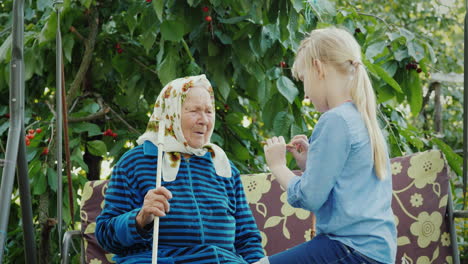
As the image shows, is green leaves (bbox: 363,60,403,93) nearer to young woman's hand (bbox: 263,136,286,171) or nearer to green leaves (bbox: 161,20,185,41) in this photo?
green leaves (bbox: 161,20,185,41)

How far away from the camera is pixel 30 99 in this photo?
3.79 metres

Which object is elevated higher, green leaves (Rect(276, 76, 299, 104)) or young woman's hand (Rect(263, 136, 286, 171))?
green leaves (Rect(276, 76, 299, 104))

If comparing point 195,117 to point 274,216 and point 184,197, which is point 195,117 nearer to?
point 184,197

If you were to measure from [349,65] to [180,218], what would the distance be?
0.71 m

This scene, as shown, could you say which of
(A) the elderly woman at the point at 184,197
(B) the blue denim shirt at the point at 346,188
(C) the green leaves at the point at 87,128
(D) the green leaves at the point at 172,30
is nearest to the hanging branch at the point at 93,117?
(C) the green leaves at the point at 87,128

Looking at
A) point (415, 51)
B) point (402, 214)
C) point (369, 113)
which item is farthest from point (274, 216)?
point (415, 51)

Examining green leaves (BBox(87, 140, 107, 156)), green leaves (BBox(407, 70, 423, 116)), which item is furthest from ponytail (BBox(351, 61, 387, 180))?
green leaves (BBox(87, 140, 107, 156))

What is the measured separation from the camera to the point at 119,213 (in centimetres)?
208

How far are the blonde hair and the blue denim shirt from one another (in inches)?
1.2

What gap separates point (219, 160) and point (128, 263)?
1.48 ft

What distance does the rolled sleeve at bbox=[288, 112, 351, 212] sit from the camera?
162cm

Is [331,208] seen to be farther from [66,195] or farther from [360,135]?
[66,195]

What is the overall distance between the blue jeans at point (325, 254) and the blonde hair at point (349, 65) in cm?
21

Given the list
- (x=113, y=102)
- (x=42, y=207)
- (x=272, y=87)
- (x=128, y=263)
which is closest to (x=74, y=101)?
(x=113, y=102)
